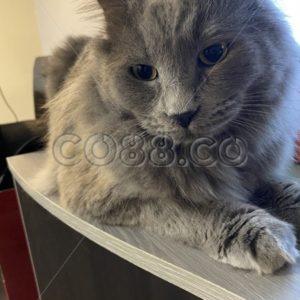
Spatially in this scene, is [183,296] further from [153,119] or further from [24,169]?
[24,169]

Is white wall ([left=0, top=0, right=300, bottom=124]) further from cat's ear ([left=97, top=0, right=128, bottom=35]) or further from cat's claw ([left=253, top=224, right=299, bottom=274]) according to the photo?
cat's claw ([left=253, top=224, right=299, bottom=274])

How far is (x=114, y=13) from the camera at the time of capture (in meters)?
0.57

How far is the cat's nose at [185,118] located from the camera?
521 millimetres

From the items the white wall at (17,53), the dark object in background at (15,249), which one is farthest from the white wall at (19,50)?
the dark object in background at (15,249)

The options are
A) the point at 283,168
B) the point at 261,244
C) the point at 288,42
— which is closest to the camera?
the point at 261,244

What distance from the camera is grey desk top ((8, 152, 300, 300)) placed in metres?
0.45

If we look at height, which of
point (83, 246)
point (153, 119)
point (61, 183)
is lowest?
point (83, 246)

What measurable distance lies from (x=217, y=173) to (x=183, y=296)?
20cm

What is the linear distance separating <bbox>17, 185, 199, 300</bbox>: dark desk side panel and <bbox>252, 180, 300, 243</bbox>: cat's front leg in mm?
221

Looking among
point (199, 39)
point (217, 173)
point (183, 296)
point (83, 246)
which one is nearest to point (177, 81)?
point (199, 39)

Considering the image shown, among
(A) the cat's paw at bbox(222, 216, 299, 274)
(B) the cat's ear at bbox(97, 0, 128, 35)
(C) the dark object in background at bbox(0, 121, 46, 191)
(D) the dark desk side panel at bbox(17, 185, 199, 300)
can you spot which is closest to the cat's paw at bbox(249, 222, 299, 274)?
(A) the cat's paw at bbox(222, 216, 299, 274)

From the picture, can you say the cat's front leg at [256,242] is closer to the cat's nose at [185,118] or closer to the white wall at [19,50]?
the cat's nose at [185,118]

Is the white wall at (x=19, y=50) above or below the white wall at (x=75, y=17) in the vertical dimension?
below

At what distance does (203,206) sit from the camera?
2.01 feet
